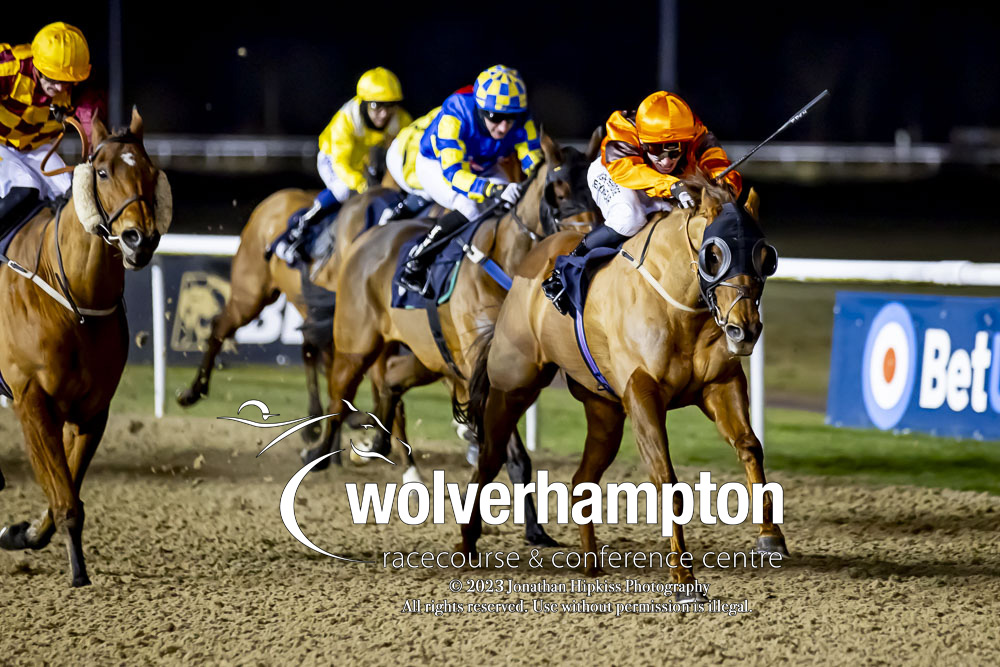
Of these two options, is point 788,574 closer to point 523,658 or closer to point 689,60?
point 523,658

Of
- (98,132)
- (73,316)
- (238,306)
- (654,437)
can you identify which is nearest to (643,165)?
(654,437)

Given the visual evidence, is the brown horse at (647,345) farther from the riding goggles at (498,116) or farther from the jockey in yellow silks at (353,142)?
the jockey in yellow silks at (353,142)

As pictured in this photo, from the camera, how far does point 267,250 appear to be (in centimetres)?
754

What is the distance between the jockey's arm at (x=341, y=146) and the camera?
748 centimetres

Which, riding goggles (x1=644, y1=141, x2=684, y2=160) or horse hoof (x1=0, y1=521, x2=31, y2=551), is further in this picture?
horse hoof (x1=0, y1=521, x2=31, y2=551)

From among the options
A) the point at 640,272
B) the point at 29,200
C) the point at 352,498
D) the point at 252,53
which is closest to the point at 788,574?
the point at 640,272

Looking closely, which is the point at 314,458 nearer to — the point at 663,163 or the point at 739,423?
the point at 739,423

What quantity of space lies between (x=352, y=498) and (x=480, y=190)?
152cm

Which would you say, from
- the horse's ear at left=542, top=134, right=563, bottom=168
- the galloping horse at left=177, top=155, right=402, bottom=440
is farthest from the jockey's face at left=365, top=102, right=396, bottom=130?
the horse's ear at left=542, top=134, right=563, bottom=168

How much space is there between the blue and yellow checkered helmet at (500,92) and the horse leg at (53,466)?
7.43ft

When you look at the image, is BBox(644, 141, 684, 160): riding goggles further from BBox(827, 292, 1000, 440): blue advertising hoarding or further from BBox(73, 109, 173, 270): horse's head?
BBox(827, 292, 1000, 440): blue advertising hoarding

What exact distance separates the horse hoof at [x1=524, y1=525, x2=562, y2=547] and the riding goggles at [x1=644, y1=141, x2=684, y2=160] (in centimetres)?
161

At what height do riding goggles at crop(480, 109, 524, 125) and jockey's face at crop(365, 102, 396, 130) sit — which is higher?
jockey's face at crop(365, 102, 396, 130)

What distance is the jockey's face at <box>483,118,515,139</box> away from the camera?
5.66 meters
